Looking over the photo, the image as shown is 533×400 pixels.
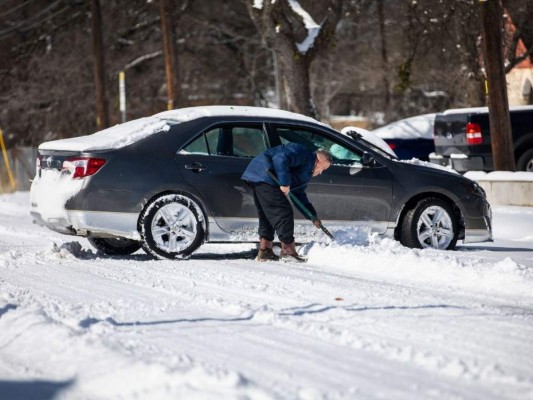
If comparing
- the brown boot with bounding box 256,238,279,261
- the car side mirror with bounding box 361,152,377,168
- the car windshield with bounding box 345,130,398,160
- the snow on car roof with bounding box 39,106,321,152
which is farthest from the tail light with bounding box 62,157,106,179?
the car windshield with bounding box 345,130,398,160

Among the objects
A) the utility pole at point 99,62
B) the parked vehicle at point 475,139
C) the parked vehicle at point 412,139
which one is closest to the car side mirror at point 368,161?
the parked vehicle at point 475,139

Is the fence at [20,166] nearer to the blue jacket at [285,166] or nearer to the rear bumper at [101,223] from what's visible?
the rear bumper at [101,223]

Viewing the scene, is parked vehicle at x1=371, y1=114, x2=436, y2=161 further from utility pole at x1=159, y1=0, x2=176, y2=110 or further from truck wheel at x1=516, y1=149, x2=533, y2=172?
utility pole at x1=159, y1=0, x2=176, y2=110

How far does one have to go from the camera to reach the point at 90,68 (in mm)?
45688

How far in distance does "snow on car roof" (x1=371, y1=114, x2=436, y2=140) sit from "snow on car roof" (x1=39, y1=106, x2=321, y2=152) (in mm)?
12799

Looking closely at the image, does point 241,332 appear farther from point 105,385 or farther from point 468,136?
point 468,136

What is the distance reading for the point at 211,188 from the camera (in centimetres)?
1098

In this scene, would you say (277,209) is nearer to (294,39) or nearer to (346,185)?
(346,185)

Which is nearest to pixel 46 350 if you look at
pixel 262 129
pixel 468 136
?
pixel 262 129

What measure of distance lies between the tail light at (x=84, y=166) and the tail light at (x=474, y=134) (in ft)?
39.9

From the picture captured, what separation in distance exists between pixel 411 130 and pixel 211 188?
1453 centimetres

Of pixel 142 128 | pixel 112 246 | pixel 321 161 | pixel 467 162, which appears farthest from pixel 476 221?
pixel 467 162

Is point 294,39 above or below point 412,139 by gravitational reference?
above

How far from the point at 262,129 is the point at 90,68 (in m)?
35.3
